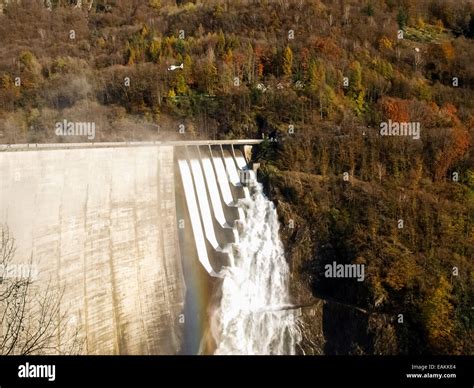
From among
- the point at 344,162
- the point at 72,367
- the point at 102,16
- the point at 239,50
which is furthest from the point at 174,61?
the point at 72,367

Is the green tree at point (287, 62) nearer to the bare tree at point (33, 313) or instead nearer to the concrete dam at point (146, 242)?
the concrete dam at point (146, 242)

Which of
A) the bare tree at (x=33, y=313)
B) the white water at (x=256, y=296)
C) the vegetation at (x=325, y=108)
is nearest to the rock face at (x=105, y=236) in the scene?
the bare tree at (x=33, y=313)

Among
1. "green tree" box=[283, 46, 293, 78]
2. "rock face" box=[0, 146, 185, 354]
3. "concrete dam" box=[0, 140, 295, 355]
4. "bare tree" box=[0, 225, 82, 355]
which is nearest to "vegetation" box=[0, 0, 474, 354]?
"green tree" box=[283, 46, 293, 78]

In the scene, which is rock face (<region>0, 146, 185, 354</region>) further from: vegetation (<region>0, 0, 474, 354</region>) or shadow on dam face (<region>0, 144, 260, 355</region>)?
vegetation (<region>0, 0, 474, 354</region>)

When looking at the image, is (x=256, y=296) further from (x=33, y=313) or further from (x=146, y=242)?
(x=33, y=313)

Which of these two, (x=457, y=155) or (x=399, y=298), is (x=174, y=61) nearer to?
(x=457, y=155)

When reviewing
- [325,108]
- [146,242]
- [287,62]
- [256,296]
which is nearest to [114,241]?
[146,242]
